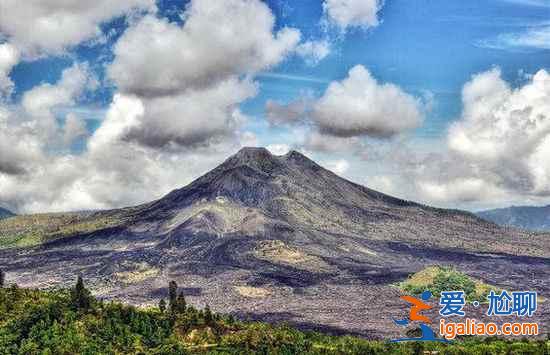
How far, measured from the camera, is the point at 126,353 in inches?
3883

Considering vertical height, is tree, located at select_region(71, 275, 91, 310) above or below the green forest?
above

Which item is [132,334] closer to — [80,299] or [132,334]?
[132,334]

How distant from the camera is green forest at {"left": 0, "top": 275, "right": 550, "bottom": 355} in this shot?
98750 mm

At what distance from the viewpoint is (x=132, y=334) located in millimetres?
104250

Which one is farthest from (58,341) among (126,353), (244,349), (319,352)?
(319,352)

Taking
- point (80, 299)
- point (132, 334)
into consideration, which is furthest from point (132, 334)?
point (80, 299)

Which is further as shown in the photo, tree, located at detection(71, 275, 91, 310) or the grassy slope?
tree, located at detection(71, 275, 91, 310)

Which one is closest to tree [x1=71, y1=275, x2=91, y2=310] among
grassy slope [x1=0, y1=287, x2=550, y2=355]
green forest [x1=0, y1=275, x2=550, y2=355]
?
green forest [x1=0, y1=275, x2=550, y2=355]

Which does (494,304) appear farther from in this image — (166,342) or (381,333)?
(381,333)

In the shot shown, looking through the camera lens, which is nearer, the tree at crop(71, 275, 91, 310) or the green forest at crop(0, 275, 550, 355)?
the green forest at crop(0, 275, 550, 355)

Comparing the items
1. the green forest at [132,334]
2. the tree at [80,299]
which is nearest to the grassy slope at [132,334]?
the green forest at [132,334]

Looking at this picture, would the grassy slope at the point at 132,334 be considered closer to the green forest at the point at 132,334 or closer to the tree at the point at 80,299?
the green forest at the point at 132,334

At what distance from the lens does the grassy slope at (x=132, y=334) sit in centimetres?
9869

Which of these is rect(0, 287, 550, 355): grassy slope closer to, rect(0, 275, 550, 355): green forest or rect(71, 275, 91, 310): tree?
rect(0, 275, 550, 355): green forest
